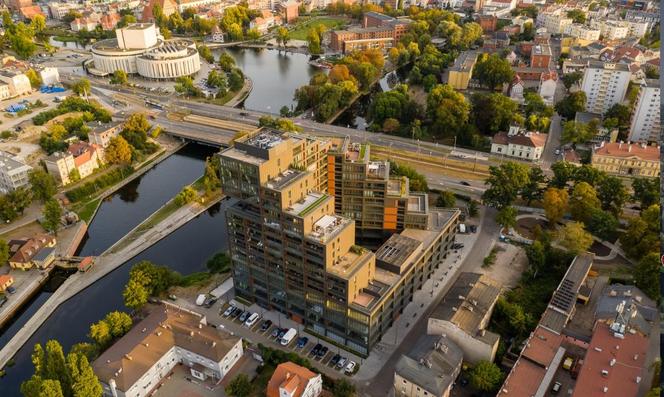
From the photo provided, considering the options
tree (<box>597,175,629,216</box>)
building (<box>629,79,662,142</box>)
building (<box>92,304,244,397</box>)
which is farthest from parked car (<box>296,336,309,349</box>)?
building (<box>629,79,662,142</box>)

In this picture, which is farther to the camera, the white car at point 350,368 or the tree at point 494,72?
the tree at point 494,72

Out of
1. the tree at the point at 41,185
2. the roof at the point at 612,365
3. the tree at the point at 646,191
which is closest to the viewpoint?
the roof at the point at 612,365

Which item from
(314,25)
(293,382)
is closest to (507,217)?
(293,382)

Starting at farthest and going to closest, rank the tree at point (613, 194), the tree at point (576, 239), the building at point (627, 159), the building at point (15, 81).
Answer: the building at point (15, 81) < the building at point (627, 159) < the tree at point (613, 194) < the tree at point (576, 239)

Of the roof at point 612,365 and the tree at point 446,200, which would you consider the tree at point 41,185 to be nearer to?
the tree at point 446,200

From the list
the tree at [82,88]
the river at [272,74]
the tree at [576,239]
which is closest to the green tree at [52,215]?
the river at [272,74]

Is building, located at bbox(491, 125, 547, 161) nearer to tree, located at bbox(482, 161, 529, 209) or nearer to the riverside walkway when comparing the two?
tree, located at bbox(482, 161, 529, 209)

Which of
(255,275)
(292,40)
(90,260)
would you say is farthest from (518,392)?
(292,40)
